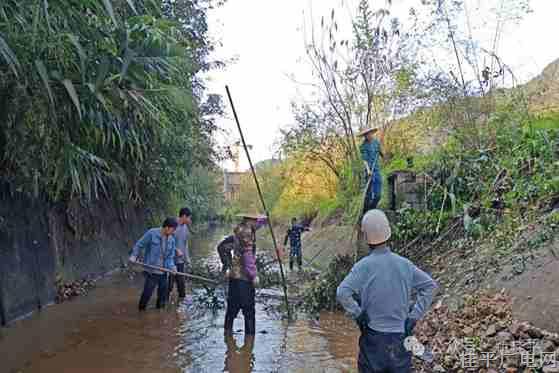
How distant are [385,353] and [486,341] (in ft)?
5.36

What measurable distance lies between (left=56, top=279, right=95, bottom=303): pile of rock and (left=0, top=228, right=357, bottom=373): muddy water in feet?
1.13

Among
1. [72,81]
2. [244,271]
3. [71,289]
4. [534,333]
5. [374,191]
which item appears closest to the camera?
[534,333]

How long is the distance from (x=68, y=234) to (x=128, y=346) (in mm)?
4288

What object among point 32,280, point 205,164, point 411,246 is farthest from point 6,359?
point 205,164

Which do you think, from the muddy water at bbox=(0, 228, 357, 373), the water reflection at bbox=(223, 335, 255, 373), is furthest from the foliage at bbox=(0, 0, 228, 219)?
the water reflection at bbox=(223, 335, 255, 373)

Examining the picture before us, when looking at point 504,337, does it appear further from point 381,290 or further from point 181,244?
point 181,244

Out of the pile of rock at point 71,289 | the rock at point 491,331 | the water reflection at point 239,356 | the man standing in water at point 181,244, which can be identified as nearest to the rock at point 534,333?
the rock at point 491,331

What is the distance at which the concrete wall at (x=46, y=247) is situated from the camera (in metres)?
6.84

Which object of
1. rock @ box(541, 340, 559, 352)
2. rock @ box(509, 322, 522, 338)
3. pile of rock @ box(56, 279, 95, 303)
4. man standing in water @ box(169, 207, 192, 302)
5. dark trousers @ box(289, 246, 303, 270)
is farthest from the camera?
dark trousers @ box(289, 246, 303, 270)

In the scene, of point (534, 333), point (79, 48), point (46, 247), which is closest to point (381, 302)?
point (534, 333)

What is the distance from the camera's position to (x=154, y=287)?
7.50m

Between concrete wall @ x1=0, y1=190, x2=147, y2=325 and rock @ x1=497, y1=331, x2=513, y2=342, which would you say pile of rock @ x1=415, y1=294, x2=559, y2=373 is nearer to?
rock @ x1=497, y1=331, x2=513, y2=342

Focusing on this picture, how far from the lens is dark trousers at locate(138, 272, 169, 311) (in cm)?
736

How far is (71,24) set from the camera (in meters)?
4.36
